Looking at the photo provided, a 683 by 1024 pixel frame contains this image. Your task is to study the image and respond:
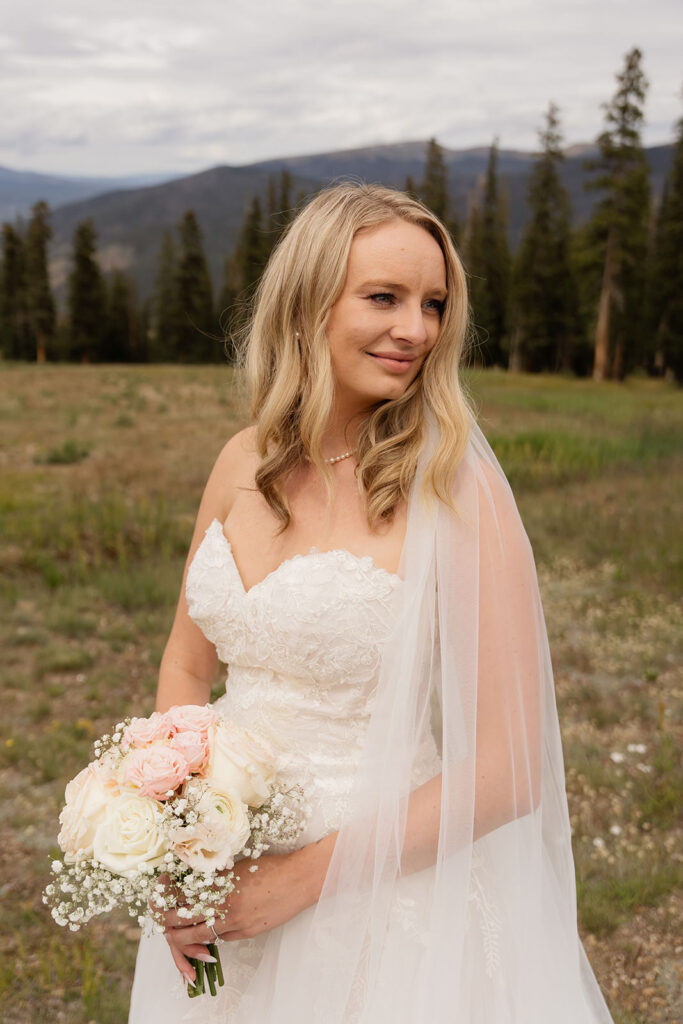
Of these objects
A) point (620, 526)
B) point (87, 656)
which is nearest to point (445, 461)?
point (87, 656)

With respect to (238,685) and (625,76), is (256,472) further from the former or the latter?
(625,76)

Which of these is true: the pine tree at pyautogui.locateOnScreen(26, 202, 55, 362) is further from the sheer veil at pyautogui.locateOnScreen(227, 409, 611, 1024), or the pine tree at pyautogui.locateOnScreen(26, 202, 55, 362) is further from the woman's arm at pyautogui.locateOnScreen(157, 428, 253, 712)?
the sheer veil at pyautogui.locateOnScreen(227, 409, 611, 1024)

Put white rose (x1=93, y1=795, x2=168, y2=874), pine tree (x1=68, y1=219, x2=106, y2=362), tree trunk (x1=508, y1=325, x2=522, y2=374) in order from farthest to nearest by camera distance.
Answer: pine tree (x1=68, y1=219, x2=106, y2=362)
tree trunk (x1=508, y1=325, x2=522, y2=374)
white rose (x1=93, y1=795, x2=168, y2=874)

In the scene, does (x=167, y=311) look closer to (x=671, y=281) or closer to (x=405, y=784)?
(x=671, y=281)

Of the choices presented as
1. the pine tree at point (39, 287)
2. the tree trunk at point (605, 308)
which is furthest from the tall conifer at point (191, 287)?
the tree trunk at point (605, 308)

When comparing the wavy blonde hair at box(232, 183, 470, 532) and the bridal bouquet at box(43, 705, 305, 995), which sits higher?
the wavy blonde hair at box(232, 183, 470, 532)

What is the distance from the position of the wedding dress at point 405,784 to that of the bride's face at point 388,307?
0.36 metres

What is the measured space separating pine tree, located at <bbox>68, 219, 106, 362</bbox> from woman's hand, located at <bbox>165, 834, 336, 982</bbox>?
61.5m

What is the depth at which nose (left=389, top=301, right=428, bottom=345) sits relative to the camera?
234 centimetres

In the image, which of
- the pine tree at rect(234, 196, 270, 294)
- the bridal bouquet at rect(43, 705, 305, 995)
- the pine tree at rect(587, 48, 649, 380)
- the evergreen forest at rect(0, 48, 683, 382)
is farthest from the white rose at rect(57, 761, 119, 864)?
the pine tree at rect(234, 196, 270, 294)

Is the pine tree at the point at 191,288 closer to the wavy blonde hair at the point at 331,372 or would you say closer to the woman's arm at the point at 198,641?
the woman's arm at the point at 198,641

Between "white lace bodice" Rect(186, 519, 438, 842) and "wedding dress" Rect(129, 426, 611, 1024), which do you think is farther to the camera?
"white lace bodice" Rect(186, 519, 438, 842)

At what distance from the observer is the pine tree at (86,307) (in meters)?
60.0

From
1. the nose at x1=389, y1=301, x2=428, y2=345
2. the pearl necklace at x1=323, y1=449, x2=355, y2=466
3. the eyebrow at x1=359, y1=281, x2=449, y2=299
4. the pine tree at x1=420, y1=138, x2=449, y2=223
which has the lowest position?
the pearl necklace at x1=323, y1=449, x2=355, y2=466
